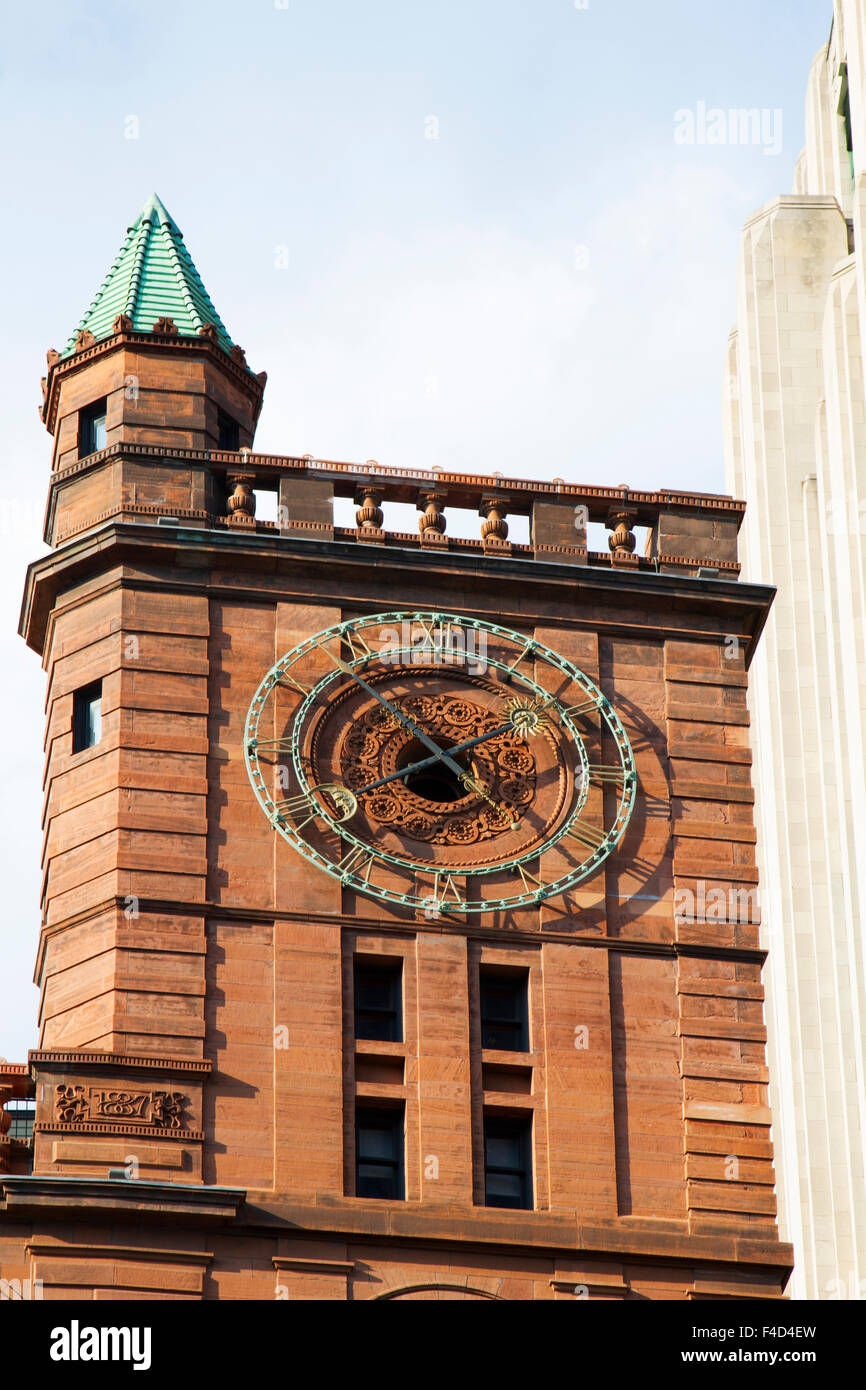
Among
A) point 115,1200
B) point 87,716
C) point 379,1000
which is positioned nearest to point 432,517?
point 87,716

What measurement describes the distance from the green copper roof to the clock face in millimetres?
6623

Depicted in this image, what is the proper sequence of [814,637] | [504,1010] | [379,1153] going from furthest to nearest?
[814,637] → [504,1010] → [379,1153]

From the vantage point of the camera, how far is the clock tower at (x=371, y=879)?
56281 mm

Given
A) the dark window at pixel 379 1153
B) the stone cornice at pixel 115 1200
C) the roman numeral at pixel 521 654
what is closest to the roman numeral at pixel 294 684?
the roman numeral at pixel 521 654

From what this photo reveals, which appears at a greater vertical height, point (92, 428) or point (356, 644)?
point (92, 428)

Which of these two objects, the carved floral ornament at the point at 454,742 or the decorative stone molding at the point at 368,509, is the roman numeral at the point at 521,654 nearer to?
the carved floral ornament at the point at 454,742

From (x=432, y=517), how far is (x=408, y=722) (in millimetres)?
4192

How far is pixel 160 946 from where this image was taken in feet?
190

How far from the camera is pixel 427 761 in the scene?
6022 centimetres

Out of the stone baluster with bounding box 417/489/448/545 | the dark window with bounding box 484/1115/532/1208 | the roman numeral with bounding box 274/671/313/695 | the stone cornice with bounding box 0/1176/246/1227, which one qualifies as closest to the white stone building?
the stone baluster with bounding box 417/489/448/545

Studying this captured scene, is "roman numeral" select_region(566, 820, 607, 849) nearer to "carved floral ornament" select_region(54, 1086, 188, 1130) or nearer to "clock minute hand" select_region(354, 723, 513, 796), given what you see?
"clock minute hand" select_region(354, 723, 513, 796)

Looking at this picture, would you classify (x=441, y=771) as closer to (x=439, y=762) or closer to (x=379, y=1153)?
(x=439, y=762)

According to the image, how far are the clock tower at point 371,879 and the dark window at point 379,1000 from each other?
0.06 metres
